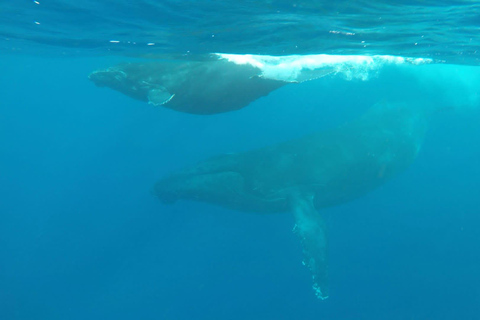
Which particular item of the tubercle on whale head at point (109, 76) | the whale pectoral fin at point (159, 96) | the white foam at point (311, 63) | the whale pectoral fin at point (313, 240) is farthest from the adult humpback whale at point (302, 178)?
the tubercle on whale head at point (109, 76)

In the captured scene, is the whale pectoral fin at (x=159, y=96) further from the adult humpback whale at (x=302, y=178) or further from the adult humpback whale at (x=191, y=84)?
the adult humpback whale at (x=302, y=178)

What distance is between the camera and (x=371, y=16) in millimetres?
11695

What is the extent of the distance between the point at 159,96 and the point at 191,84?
3.09 ft

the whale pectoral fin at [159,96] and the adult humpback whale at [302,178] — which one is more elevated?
the whale pectoral fin at [159,96]

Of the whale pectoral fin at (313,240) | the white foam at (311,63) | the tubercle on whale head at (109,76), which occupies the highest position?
the tubercle on whale head at (109,76)

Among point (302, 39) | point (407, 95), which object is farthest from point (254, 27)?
point (407, 95)

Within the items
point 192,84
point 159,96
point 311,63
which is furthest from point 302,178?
point 159,96

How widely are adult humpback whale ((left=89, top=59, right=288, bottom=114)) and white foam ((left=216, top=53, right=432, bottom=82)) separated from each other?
2.60 feet

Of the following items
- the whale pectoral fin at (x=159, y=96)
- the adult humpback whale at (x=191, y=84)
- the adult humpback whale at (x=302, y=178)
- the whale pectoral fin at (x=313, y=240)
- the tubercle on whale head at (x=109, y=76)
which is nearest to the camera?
the whale pectoral fin at (x=159, y=96)

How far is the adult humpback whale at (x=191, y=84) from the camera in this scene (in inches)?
414

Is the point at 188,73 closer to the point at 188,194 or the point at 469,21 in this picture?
the point at 188,194

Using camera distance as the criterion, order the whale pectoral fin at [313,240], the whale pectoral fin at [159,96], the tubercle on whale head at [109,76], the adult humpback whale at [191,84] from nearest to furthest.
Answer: the whale pectoral fin at [159,96]
the adult humpback whale at [191,84]
the tubercle on whale head at [109,76]
the whale pectoral fin at [313,240]

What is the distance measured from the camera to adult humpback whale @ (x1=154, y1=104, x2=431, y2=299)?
13000mm

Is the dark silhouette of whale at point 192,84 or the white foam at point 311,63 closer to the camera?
the dark silhouette of whale at point 192,84
